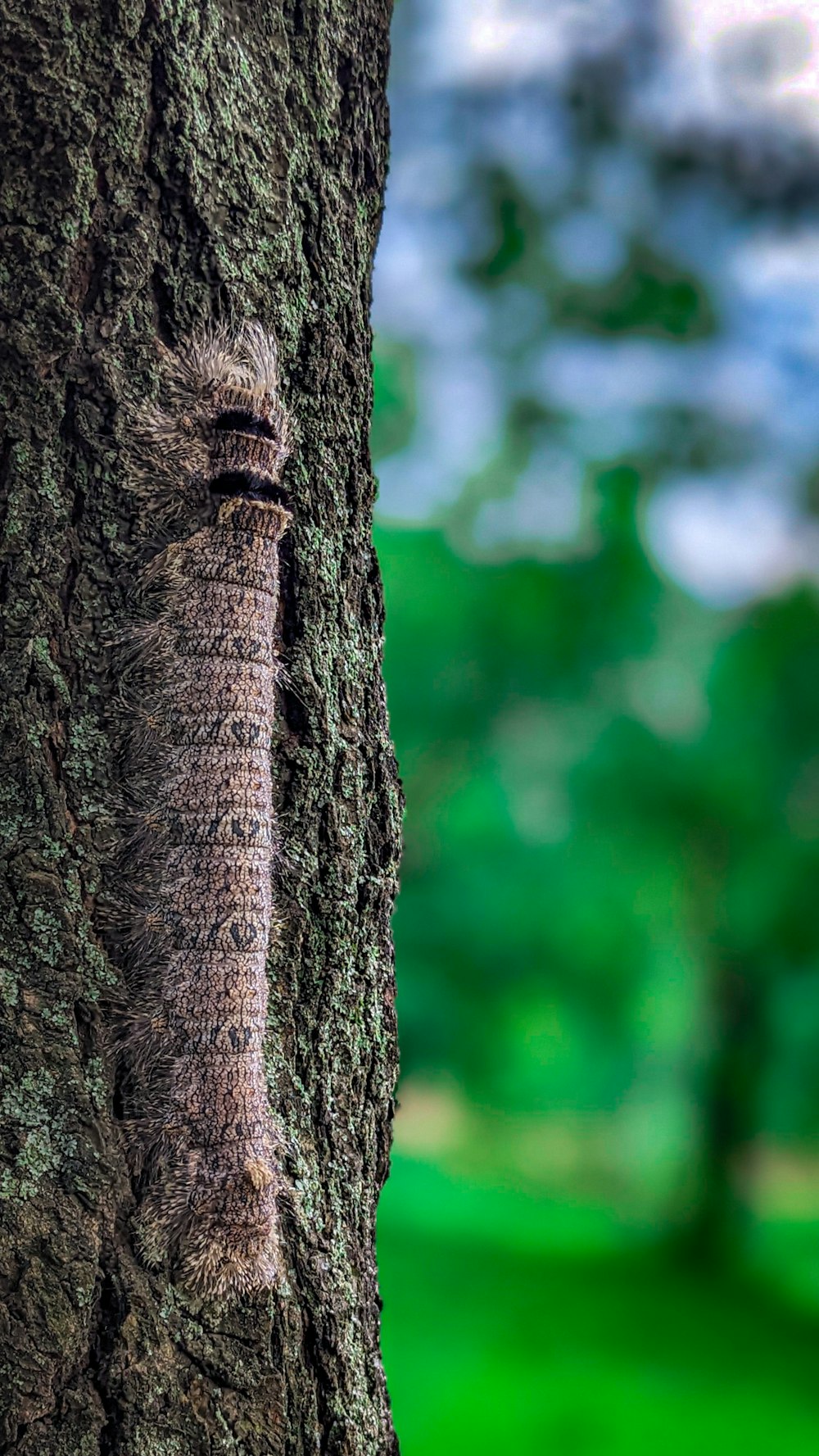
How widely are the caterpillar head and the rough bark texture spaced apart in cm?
3

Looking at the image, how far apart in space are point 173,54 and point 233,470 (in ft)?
1.48

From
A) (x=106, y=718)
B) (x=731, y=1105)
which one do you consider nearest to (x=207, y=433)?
(x=106, y=718)

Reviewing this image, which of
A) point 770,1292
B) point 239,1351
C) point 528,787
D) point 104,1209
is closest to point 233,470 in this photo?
point 104,1209

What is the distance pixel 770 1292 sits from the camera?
19.4 feet

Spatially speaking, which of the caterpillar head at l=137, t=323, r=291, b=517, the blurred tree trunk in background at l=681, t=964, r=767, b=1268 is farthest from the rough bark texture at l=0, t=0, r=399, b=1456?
the blurred tree trunk in background at l=681, t=964, r=767, b=1268

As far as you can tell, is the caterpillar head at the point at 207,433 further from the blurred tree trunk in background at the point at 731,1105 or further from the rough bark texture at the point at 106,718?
the blurred tree trunk in background at the point at 731,1105

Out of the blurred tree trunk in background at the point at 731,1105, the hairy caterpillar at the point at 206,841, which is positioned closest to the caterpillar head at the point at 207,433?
the hairy caterpillar at the point at 206,841

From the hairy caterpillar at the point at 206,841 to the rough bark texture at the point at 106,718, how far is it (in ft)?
0.13

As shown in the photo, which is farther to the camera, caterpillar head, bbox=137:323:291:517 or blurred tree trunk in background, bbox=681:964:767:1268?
blurred tree trunk in background, bbox=681:964:767:1268

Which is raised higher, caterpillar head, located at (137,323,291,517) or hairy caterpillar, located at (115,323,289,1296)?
caterpillar head, located at (137,323,291,517)

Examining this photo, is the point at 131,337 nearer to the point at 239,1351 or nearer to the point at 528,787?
the point at 239,1351

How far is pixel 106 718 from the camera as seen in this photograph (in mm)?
1292

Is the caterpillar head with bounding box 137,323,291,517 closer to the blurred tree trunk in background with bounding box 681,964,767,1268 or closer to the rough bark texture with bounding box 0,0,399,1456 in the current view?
the rough bark texture with bounding box 0,0,399,1456

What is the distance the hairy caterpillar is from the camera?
1254mm
